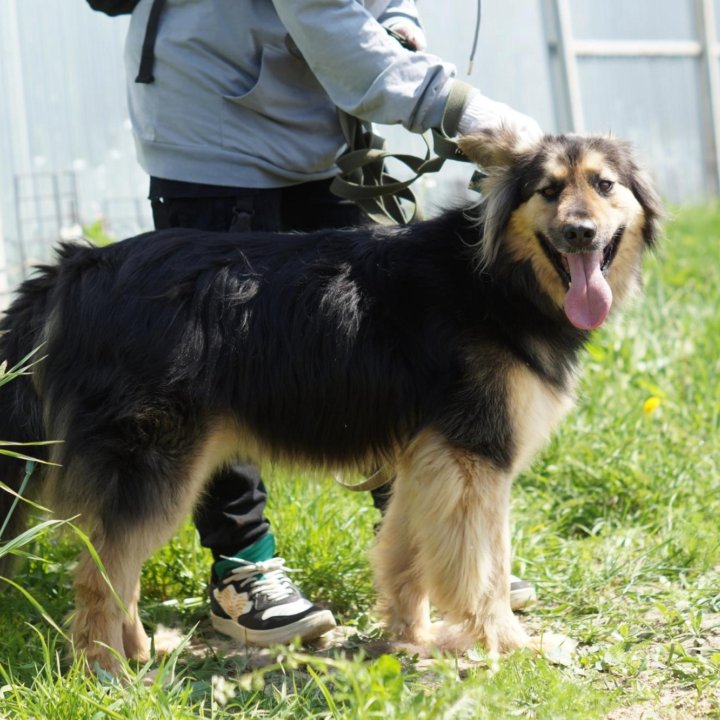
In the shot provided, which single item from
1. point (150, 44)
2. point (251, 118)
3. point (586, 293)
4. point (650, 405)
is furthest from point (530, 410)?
point (650, 405)

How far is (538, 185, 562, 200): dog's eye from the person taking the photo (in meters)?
3.05

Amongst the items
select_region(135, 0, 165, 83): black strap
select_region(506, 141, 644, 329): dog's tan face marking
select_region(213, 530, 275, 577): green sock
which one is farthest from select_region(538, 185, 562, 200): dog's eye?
select_region(213, 530, 275, 577): green sock

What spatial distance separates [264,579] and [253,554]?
0.09 meters

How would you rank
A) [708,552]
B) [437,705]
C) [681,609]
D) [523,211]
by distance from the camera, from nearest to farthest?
[437,705] < [523,211] < [681,609] < [708,552]

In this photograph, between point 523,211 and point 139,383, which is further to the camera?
point 523,211

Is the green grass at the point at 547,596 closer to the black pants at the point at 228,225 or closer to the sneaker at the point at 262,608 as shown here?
the sneaker at the point at 262,608

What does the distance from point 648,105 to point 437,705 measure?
10.1 meters

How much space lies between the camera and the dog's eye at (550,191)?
305 cm

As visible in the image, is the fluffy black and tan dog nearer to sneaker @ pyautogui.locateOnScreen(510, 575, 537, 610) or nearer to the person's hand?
sneaker @ pyautogui.locateOnScreen(510, 575, 537, 610)

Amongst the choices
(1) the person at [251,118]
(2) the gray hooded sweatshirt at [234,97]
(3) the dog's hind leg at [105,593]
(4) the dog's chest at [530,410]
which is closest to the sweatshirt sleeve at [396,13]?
(1) the person at [251,118]

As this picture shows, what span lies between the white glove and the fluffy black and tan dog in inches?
1.4

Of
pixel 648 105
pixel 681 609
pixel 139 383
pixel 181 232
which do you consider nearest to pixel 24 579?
pixel 139 383

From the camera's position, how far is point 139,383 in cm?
287

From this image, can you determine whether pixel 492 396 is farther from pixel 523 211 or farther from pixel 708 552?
pixel 708 552
